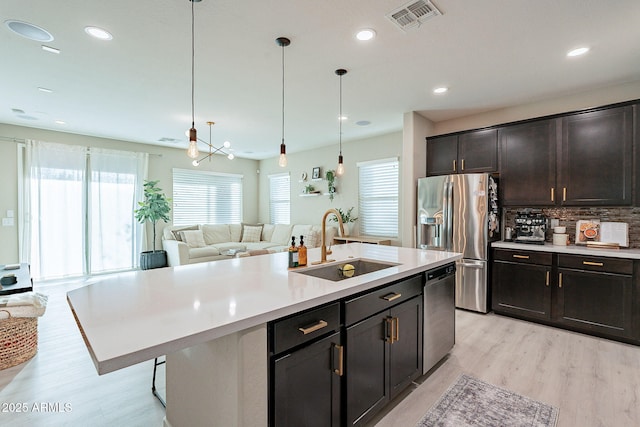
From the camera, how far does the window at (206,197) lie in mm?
6758

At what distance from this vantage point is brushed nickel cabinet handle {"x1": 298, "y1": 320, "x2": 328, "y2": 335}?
4.45 ft

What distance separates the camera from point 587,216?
3494 millimetres

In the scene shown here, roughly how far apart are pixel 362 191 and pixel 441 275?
11.6ft

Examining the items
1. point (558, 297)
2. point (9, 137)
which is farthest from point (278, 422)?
point (9, 137)

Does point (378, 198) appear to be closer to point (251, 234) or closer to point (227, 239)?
point (251, 234)

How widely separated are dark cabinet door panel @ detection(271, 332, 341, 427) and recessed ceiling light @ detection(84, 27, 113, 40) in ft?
8.99

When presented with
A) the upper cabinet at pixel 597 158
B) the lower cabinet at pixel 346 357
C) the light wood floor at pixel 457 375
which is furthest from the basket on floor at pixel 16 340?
the upper cabinet at pixel 597 158

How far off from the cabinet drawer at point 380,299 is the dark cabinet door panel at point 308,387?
0.16 m

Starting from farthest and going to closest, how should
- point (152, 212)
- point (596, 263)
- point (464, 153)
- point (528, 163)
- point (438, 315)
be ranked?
point (152, 212)
point (464, 153)
point (528, 163)
point (596, 263)
point (438, 315)

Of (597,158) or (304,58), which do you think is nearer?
(304,58)

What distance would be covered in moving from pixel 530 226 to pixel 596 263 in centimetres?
81

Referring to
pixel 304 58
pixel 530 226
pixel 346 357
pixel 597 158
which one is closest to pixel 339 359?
pixel 346 357

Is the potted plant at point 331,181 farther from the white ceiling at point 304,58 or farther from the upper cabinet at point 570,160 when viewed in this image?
the upper cabinet at point 570,160

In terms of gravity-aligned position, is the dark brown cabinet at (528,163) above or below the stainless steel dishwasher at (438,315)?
above
